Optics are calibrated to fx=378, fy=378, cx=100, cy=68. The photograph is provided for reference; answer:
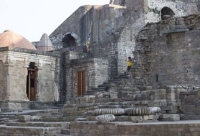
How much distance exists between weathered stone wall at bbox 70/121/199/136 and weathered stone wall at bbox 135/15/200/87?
23.8 feet

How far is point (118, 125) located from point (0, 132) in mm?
5314

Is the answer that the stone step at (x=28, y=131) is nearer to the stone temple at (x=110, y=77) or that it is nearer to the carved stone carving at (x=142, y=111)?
the stone temple at (x=110, y=77)

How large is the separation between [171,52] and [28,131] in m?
8.17

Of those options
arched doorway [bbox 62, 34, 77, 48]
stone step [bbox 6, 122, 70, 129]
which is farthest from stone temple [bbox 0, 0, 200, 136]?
arched doorway [bbox 62, 34, 77, 48]

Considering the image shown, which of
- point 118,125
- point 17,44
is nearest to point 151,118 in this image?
point 118,125

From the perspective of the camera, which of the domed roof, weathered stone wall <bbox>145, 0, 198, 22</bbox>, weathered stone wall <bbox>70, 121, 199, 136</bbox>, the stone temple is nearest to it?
weathered stone wall <bbox>70, 121, 199, 136</bbox>

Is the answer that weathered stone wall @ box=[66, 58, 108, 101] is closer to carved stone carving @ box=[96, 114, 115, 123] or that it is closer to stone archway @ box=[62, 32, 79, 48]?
stone archway @ box=[62, 32, 79, 48]

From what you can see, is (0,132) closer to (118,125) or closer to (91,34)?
(118,125)

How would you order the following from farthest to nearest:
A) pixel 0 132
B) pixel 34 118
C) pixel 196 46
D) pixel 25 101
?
pixel 25 101, pixel 196 46, pixel 34 118, pixel 0 132

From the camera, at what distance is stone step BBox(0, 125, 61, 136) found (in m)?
10.9

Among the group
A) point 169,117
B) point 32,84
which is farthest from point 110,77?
point 169,117

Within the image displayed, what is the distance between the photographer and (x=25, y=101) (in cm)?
2172

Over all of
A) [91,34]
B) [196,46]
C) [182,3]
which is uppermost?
[182,3]

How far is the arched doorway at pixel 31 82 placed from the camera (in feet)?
75.7
